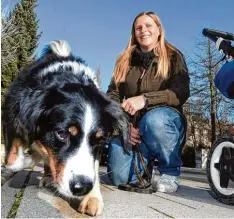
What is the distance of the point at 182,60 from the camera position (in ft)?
13.0

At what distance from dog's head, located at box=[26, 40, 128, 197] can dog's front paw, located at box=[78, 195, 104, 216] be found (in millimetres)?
62

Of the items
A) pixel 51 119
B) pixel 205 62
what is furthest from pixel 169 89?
pixel 205 62

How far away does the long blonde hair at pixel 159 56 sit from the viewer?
12.8 feet

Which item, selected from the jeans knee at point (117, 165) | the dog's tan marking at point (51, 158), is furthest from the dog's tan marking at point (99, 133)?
the jeans knee at point (117, 165)

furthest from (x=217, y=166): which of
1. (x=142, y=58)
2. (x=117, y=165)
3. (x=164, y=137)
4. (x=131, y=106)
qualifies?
(x=142, y=58)

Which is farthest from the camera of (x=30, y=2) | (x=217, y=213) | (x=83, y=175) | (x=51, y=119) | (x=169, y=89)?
(x=30, y=2)

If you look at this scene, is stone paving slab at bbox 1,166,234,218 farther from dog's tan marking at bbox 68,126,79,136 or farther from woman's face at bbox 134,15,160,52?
woman's face at bbox 134,15,160,52

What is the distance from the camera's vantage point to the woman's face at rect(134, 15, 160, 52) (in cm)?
411

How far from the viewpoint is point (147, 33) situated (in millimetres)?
4105

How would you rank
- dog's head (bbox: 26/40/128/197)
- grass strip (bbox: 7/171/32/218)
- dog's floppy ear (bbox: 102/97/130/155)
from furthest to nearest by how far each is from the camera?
dog's floppy ear (bbox: 102/97/130/155)
dog's head (bbox: 26/40/128/197)
grass strip (bbox: 7/171/32/218)

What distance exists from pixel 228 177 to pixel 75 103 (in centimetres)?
144

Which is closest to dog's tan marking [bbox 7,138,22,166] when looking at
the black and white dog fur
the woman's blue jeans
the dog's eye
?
the black and white dog fur

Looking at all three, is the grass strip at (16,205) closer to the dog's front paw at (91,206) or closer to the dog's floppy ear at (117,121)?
the dog's front paw at (91,206)

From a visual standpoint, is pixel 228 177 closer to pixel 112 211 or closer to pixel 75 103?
pixel 112 211
